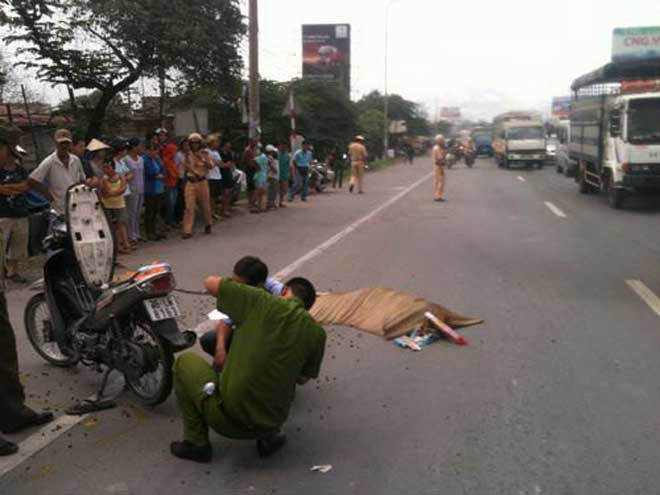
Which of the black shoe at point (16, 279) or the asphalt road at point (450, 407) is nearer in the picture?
the asphalt road at point (450, 407)

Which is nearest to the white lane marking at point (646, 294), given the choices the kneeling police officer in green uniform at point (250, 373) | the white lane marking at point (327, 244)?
the white lane marking at point (327, 244)

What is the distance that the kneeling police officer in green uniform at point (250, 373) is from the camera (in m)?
3.67

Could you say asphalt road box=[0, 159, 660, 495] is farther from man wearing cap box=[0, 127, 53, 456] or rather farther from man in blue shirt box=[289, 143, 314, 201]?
man in blue shirt box=[289, 143, 314, 201]

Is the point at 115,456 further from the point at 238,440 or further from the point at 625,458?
the point at 625,458

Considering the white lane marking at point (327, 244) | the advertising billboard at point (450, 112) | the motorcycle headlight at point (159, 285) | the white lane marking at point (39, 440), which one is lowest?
the white lane marking at point (39, 440)

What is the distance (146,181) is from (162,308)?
7.45m

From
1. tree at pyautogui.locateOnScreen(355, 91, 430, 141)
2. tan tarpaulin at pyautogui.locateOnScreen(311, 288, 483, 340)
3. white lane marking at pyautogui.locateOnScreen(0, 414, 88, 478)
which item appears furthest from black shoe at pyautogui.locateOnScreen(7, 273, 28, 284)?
tree at pyautogui.locateOnScreen(355, 91, 430, 141)

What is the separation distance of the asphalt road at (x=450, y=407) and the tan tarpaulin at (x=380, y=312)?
199 millimetres

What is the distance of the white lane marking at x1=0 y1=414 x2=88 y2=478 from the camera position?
3.94m

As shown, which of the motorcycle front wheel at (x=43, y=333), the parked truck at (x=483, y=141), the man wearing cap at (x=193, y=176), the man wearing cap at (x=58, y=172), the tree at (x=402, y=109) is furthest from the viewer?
the tree at (x=402, y=109)

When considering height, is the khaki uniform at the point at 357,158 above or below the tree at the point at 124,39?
below

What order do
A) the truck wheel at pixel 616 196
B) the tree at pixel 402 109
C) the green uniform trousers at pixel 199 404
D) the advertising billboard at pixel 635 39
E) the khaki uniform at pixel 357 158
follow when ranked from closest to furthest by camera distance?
the green uniform trousers at pixel 199 404 → the truck wheel at pixel 616 196 → the khaki uniform at pixel 357 158 → the advertising billboard at pixel 635 39 → the tree at pixel 402 109

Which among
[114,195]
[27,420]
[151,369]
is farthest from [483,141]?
[27,420]

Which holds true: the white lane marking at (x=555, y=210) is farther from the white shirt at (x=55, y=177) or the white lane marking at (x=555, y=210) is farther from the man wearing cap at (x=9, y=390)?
the man wearing cap at (x=9, y=390)
